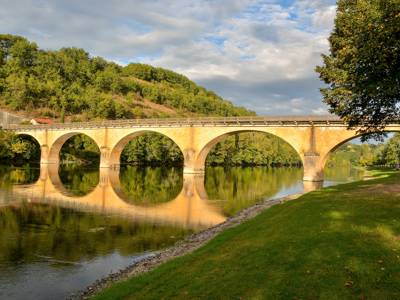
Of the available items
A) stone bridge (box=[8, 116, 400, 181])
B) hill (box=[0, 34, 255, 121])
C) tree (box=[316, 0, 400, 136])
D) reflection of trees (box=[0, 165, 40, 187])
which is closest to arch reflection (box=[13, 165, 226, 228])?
reflection of trees (box=[0, 165, 40, 187])

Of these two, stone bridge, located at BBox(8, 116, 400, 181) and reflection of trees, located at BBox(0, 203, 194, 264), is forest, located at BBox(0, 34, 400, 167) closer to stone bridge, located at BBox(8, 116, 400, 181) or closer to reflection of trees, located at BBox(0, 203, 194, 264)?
stone bridge, located at BBox(8, 116, 400, 181)

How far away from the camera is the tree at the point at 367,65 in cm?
1775

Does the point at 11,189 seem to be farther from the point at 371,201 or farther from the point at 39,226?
the point at 371,201

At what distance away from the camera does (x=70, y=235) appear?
22875 mm

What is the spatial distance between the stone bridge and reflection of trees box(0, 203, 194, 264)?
36.1 meters

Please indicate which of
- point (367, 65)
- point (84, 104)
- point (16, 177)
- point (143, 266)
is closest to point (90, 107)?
point (84, 104)

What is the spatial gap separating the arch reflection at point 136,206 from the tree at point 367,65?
39.8 ft

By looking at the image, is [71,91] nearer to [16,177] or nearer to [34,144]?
[34,144]

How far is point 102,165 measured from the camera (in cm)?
8312

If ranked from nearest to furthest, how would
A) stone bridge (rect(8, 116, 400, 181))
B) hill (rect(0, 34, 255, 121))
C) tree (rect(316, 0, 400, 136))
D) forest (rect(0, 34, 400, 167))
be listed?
tree (rect(316, 0, 400, 136))
stone bridge (rect(8, 116, 400, 181))
forest (rect(0, 34, 400, 167))
hill (rect(0, 34, 255, 121))

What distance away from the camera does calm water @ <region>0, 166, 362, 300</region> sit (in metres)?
15.8

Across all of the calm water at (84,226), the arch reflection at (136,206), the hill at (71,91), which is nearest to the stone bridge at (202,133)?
the calm water at (84,226)

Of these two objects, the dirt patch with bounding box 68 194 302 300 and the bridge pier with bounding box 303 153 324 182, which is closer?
the dirt patch with bounding box 68 194 302 300

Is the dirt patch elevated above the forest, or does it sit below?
below
